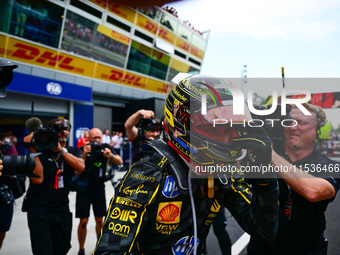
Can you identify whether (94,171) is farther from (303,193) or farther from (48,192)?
(303,193)

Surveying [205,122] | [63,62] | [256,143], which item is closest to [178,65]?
[63,62]

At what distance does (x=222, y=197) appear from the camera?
1.56 metres

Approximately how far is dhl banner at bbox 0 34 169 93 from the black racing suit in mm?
10895

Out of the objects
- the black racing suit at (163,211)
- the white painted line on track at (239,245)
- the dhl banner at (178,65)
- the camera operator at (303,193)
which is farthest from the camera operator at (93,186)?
the dhl banner at (178,65)

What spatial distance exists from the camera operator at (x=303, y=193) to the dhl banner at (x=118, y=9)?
12.3 metres

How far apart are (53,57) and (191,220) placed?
11.8 metres

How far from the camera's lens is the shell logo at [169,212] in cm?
129

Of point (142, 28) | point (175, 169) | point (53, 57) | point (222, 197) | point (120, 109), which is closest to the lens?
point (175, 169)

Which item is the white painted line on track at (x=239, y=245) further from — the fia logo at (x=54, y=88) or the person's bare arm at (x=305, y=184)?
the fia logo at (x=54, y=88)

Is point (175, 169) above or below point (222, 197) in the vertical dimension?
above

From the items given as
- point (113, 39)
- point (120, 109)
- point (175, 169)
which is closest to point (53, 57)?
point (113, 39)

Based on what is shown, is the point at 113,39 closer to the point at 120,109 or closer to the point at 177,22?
the point at 120,109

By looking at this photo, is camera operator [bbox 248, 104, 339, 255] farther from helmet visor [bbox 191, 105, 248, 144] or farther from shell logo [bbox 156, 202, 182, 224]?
shell logo [bbox 156, 202, 182, 224]

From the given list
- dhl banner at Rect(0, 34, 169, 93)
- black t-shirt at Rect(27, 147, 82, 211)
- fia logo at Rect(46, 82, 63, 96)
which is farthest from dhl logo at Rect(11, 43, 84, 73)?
black t-shirt at Rect(27, 147, 82, 211)
